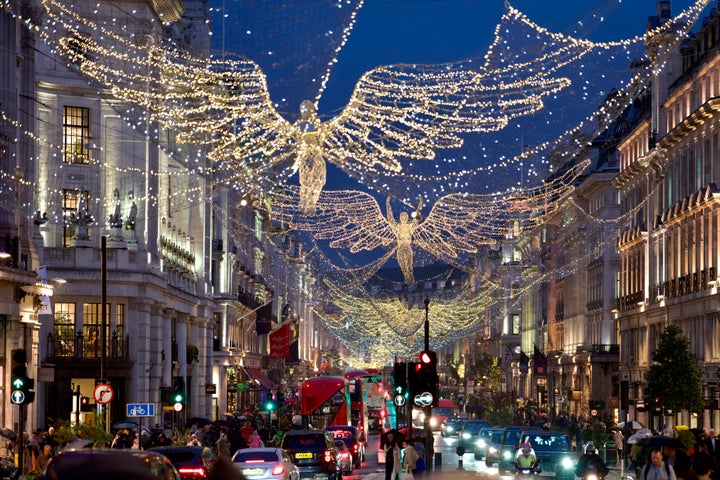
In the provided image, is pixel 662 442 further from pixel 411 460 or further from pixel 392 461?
pixel 411 460

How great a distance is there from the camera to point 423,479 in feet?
111

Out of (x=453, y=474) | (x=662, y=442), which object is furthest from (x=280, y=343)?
(x=662, y=442)

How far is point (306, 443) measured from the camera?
1609 inches

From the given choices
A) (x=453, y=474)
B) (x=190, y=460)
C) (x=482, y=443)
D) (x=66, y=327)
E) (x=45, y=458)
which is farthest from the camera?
(x=482, y=443)

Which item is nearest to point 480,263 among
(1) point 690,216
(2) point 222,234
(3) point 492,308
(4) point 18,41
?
(3) point 492,308

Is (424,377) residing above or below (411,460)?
above

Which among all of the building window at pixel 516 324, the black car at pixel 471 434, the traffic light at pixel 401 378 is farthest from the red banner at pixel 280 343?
the building window at pixel 516 324

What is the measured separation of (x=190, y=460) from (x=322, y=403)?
118 feet

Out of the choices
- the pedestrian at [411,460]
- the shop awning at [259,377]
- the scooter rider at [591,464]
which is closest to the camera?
the scooter rider at [591,464]

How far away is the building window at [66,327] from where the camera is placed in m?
55.8

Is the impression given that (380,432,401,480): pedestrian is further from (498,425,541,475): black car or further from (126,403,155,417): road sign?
(498,425,541,475): black car

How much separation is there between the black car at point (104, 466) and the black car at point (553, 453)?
22836 mm

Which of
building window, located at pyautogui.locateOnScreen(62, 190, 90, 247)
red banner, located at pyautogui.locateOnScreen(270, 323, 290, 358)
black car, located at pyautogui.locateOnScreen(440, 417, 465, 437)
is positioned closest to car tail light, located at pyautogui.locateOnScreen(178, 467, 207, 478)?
building window, located at pyautogui.locateOnScreen(62, 190, 90, 247)

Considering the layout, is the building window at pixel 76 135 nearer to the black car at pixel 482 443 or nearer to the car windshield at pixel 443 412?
the black car at pixel 482 443
